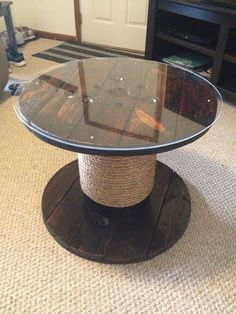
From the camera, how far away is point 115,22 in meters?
2.81

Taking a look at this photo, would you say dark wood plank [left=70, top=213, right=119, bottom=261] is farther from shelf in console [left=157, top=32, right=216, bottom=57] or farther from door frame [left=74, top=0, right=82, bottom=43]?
door frame [left=74, top=0, right=82, bottom=43]

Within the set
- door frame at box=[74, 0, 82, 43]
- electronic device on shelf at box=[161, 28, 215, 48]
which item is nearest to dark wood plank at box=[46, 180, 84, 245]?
electronic device on shelf at box=[161, 28, 215, 48]

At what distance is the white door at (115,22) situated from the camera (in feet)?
8.80

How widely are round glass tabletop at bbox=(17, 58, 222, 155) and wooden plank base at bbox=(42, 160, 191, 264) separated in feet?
1.29

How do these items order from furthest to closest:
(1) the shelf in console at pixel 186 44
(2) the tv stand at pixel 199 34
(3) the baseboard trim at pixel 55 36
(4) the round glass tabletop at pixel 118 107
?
(3) the baseboard trim at pixel 55 36 → (1) the shelf in console at pixel 186 44 → (2) the tv stand at pixel 199 34 → (4) the round glass tabletop at pixel 118 107

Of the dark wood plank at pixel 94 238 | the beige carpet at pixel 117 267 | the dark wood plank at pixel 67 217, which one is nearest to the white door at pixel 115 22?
the beige carpet at pixel 117 267

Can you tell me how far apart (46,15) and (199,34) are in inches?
66.1

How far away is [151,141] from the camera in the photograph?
0.86 m

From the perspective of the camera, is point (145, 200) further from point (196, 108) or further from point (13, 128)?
point (13, 128)

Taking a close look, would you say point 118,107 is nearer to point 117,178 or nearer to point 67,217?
point 117,178

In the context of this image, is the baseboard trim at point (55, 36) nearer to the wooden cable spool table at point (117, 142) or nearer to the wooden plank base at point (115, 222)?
the wooden cable spool table at point (117, 142)

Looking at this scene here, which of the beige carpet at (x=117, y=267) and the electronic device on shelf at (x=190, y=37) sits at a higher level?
the electronic device on shelf at (x=190, y=37)

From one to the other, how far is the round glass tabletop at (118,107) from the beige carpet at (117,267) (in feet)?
0.76

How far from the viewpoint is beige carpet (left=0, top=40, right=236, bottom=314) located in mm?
935
